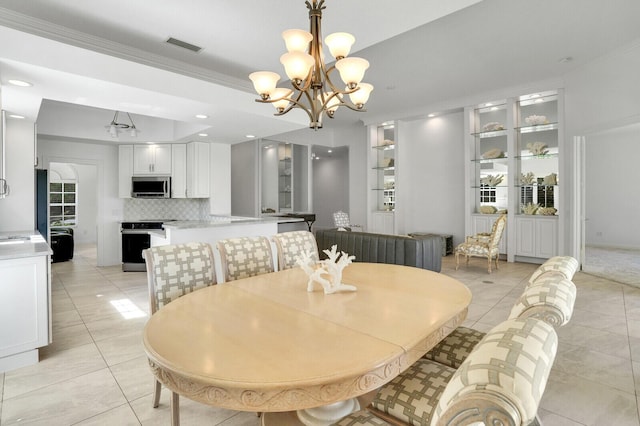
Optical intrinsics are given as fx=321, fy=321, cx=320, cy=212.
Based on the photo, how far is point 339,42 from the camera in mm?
2193

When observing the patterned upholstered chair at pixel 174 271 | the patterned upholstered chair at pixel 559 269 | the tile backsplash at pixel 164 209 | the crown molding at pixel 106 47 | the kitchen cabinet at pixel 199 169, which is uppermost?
the crown molding at pixel 106 47

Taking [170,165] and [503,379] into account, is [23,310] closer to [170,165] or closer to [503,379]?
[503,379]

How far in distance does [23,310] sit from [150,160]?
4166 mm

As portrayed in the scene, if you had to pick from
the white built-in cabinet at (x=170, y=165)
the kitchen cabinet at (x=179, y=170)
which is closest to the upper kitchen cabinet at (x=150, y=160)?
the white built-in cabinet at (x=170, y=165)

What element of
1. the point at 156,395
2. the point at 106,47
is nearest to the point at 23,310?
the point at 156,395

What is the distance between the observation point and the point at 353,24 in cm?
259

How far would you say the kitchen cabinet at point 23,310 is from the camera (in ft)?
7.73

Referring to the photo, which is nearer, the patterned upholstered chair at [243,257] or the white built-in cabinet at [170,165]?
the patterned upholstered chair at [243,257]

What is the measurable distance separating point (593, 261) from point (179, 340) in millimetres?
7411

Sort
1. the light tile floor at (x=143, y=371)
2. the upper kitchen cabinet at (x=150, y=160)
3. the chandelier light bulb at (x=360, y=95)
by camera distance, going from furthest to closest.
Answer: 1. the upper kitchen cabinet at (x=150, y=160)
2. the chandelier light bulb at (x=360, y=95)
3. the light tile floor at (x=143, y=371)

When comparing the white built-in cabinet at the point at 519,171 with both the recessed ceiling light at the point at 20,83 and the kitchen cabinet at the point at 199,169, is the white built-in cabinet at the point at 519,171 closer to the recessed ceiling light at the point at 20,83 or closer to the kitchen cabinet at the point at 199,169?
the kitchen cabinet at the point at 199,169

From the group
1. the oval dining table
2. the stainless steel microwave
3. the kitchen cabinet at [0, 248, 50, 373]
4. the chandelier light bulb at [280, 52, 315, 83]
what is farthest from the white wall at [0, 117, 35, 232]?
the chandelier light bulb at [280, 52, 315, 83]

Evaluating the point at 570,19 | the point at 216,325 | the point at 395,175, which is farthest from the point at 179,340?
the point at 395,175

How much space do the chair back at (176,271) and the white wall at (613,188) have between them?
356 inches
